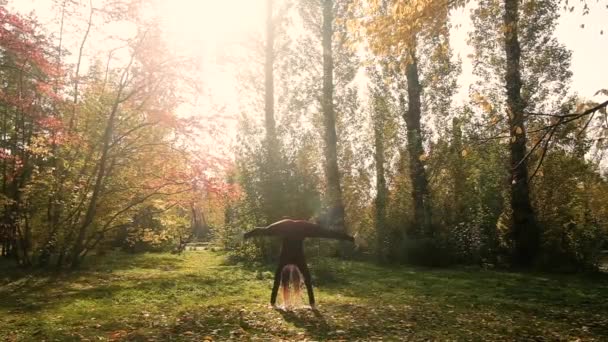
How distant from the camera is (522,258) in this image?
17.6 metres

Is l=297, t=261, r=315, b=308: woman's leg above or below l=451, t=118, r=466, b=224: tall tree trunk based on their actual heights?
below

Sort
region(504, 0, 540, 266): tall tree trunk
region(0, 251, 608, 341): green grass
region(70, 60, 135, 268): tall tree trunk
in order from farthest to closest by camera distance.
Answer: region(504, 0, 540, 266): tall tree trunk, region(70, 60, 135, 268): tall tree trunk, region(0, 251, 608, 341): green grass

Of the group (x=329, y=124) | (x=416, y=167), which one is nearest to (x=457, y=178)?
(x=416, y=167)

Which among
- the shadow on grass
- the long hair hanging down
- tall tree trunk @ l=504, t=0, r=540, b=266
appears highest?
tall tree trunk @ l=504, t=0, r=540, b=266

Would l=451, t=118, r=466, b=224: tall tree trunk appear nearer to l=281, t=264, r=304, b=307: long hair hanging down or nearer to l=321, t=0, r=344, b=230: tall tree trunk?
l=321, t=0, r=344, b=230: tall tree trunk

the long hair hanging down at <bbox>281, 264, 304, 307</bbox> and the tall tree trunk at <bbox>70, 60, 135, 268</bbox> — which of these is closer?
the long hair hanging down at <bbox>281, 264, 304, 307</bbox>

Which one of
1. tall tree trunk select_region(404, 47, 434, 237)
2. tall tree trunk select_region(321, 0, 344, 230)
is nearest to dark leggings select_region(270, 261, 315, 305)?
tall tree trunk select_region(404, 47, 434, 237)

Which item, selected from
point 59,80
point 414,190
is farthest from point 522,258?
point 59,80

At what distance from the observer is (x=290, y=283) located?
31.2 ft

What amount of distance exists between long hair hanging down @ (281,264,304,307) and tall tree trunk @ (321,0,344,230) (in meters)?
12.7

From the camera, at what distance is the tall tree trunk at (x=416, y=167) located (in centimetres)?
1977

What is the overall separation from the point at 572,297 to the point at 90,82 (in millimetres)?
15376

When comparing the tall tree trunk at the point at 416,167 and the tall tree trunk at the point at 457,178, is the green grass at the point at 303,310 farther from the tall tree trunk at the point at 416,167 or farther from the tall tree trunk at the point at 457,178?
the tall tree trunk at the point at 457,178

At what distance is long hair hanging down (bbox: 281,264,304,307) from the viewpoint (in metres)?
9.45
